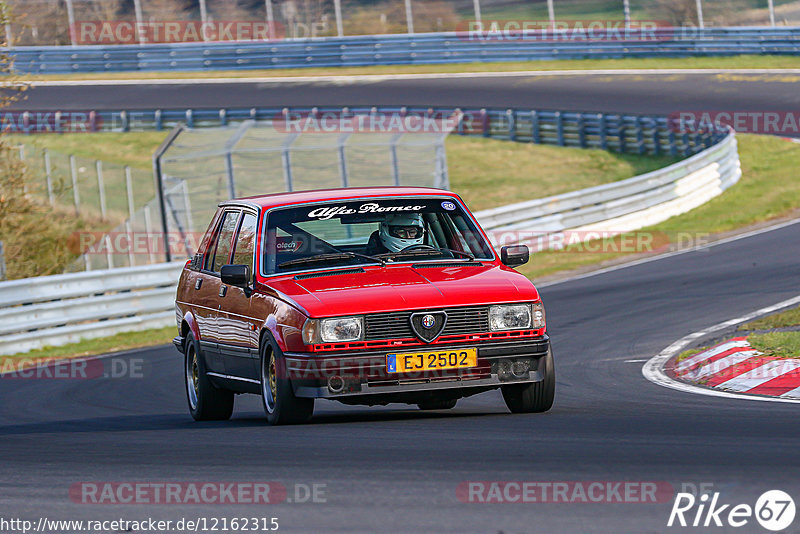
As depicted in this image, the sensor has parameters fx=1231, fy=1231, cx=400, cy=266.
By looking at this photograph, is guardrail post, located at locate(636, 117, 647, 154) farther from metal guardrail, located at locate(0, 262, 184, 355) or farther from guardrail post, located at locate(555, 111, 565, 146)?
metal guardrail, located at locate(0, 262, 184, 355)

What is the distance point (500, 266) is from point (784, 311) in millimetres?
5698

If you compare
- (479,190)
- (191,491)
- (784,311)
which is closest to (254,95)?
(479,190)

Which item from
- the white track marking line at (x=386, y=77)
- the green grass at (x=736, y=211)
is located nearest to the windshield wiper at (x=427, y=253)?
the green grass at (x=736, y=211)

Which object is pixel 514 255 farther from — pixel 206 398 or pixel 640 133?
pixel 640 133

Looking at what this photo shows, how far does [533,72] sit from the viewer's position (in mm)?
44438

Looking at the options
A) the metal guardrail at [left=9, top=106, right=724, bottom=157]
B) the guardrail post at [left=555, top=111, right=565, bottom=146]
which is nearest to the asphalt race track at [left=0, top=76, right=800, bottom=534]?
the metal guardrail at [left=9, top=106, right=724, bottom=157]

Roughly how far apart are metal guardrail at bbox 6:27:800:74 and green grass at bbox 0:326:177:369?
29429 millimetres

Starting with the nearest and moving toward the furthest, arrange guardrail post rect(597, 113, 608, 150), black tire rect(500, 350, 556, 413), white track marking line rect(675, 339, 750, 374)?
black tire rect(500, 350, 556, 413) → white track marking line rect(675, 339, 750, 374) → guardrail post rect(597, 113, 608, 150)

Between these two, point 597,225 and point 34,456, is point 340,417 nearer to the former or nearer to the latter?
point 34,456

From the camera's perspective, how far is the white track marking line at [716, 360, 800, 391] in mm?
9312

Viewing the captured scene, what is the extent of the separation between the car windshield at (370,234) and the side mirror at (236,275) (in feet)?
0.53

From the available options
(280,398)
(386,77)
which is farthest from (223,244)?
(386,77)

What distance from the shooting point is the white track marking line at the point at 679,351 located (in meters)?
8.83

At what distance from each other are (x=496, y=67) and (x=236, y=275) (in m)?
38.8
